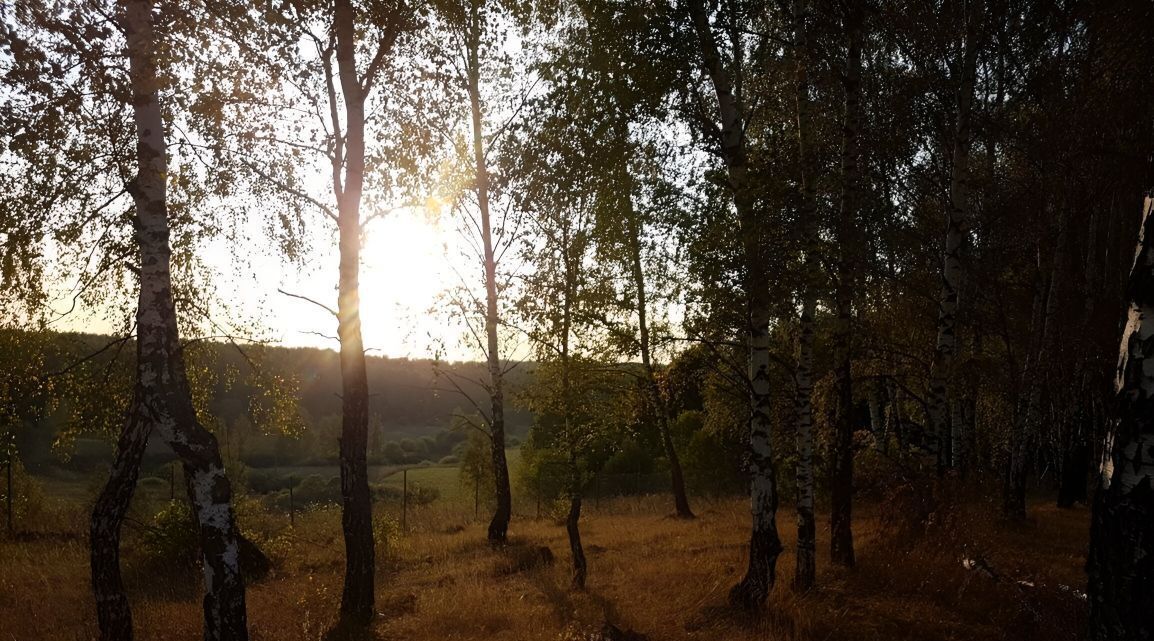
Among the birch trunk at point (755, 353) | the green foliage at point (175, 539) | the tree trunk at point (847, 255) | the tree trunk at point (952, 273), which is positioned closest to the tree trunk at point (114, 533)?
the green foliage at point (175, 539)

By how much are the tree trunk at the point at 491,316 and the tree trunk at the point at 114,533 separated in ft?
29.8

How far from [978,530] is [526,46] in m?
14.1

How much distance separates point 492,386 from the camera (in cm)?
1644

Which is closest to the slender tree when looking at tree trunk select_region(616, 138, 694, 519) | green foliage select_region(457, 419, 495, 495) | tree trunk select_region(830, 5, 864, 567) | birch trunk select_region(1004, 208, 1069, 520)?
tree trunk select_region(616, 138, 694, 519)

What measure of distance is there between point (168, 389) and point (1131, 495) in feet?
24.0

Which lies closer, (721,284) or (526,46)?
(721,284)

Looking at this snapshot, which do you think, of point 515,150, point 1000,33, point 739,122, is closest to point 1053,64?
point 1000,33

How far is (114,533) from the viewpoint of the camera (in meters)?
7.49

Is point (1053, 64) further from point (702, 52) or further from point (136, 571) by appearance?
point (136, 571)

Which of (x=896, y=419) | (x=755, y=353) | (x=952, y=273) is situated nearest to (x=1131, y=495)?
(x=755, y=353)

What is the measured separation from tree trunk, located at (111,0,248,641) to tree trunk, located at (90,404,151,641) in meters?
1.89

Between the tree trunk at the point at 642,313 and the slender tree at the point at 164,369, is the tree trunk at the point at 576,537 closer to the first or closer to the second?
the tree trunk at the point at 642,313

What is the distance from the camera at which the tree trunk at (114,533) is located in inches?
285

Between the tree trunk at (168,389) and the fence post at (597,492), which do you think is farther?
the fence post at (597,492)
